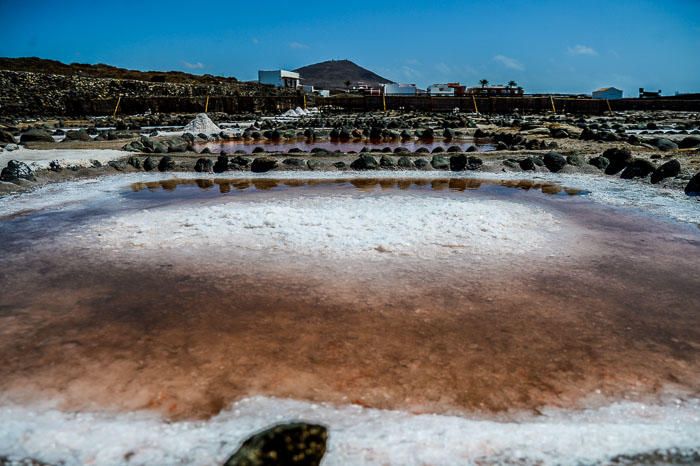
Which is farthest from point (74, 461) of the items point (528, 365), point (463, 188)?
point (463, 188)

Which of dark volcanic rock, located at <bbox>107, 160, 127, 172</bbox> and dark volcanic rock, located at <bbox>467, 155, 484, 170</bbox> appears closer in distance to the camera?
dark volcanic rock, located at <bbox>467, 155, 484, 170</bbox>

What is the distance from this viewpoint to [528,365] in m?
2.80

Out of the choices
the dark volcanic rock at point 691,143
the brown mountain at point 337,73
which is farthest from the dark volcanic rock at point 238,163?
the brown mountain at point 337,73

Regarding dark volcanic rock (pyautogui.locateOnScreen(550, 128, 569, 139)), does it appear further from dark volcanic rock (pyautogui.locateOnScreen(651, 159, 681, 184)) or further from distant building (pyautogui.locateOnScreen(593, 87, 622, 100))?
distant building (pyautogui.locateOnScreen(593, 87, 622, 100))

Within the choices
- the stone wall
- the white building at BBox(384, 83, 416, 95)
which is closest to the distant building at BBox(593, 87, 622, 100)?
the white building at BBox(384, 83, 416, 95)

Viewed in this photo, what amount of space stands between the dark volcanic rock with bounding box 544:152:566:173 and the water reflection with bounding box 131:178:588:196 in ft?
3.82

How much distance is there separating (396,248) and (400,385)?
2.29 m

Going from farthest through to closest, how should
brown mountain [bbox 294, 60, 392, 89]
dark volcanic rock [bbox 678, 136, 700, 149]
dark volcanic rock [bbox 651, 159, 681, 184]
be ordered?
brown mountain [bbox 294, 60, 392, 89] → dark volcanic rock [bbox 678, 136, 700, 149] → dark volcanic rock [bbox 651, 159, 681, 184]

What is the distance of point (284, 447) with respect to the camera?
6.48ft

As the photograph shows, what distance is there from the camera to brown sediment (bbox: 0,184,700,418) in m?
2.58

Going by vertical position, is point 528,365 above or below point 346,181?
below

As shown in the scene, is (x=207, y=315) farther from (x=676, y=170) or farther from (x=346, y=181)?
(x=676, y=170)

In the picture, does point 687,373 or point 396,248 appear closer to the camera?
point 687,373

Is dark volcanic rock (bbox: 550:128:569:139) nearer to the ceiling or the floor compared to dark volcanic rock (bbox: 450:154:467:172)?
nearer to the ceiling
